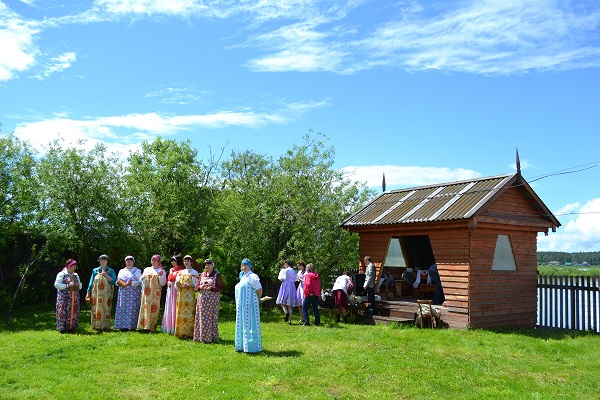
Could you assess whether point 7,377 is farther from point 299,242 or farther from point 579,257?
point 579,257

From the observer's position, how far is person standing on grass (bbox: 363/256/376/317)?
48.0ft

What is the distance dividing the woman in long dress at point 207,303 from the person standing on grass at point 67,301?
3.30m

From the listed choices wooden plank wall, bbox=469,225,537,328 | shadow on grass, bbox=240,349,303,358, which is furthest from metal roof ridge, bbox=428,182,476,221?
shadow on grass, bbox=240,349,303,358

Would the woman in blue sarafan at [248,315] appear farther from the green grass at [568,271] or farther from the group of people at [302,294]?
the green grass at [568,271]

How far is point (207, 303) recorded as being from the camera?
34.8 ft

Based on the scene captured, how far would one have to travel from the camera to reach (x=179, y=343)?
35.0ft

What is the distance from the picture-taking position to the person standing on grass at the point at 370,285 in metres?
14.6

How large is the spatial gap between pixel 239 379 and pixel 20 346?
16.3ft

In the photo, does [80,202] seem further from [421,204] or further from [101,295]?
[421,204]

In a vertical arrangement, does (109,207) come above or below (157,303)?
above

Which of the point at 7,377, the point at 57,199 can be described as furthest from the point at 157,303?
the point at 57,199

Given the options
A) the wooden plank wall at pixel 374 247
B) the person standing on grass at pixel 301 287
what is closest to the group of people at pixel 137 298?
the person standing on grass at pixel 301 287

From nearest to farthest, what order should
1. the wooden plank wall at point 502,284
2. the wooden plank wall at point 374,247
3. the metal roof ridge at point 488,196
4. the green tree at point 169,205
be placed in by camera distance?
the metal roof ridge at point 488,196 < the wooden plank wall at point 502,284 < the wooden plank wall at point 374,247 < the green tree at point 169,205

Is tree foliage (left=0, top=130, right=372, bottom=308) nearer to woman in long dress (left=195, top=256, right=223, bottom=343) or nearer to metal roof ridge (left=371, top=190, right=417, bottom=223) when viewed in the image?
metal roof ridge (left=371, top=190, right=417, bottom=223)
